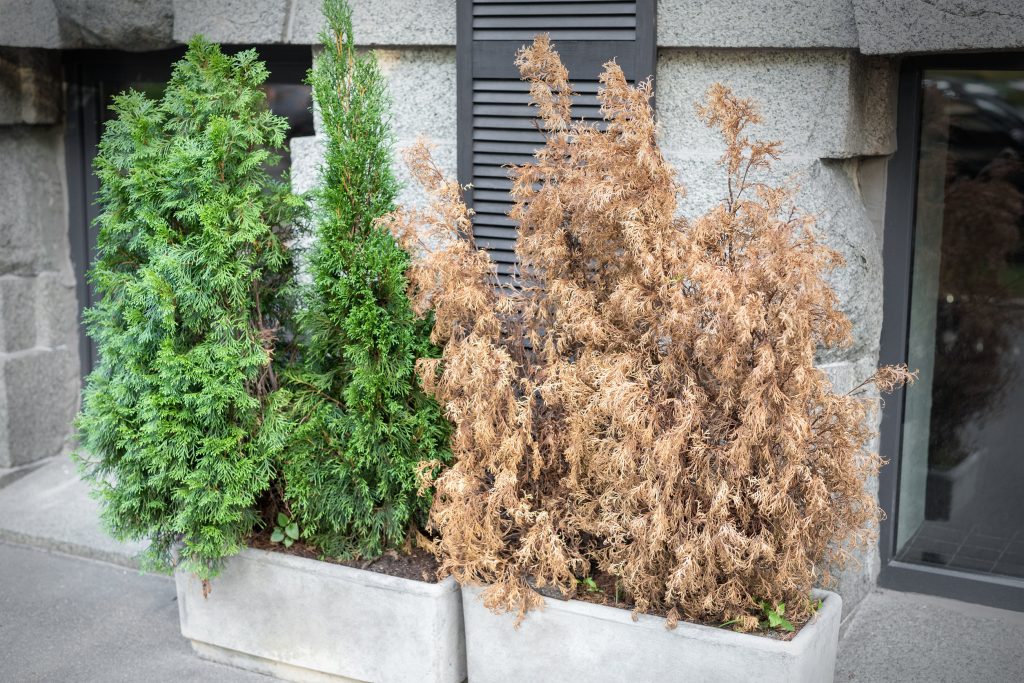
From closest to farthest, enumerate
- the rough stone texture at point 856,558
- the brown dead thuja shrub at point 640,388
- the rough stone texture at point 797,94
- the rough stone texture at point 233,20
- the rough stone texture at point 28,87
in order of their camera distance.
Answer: the brown dead thuja shrub at point 640,388 → the rough stone texture at point 797,94 → the rough stone texture at point 856,558 → the rough stone texture at point 233,20 → the rough stone texture at point 28,87

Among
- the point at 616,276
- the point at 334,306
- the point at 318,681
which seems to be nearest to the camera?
the point at 616,276

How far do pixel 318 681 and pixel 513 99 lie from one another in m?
2.40

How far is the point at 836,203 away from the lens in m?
4.11

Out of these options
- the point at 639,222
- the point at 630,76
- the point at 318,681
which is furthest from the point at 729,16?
the point at 318,681

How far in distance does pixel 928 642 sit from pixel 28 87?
5187 millimetres

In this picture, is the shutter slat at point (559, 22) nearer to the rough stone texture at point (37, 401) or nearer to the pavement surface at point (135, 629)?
the pavement surface at point (135, 629)

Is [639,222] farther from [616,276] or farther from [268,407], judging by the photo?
[268,407]

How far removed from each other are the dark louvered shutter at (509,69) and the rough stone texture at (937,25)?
803 millimetres

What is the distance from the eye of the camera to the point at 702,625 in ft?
11.7

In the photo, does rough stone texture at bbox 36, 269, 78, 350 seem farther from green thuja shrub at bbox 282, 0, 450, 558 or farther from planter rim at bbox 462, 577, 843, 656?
planter rim at bbox 462, 577, 843, 656

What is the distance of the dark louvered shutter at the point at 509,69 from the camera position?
419cm

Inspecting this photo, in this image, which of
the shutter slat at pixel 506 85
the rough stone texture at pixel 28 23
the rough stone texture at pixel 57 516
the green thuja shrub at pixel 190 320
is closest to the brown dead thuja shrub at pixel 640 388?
the shutter slat at pixel 506 85

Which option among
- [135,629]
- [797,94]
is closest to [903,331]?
[797,94]

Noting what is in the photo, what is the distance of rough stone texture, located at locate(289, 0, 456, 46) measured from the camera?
4.60 m
